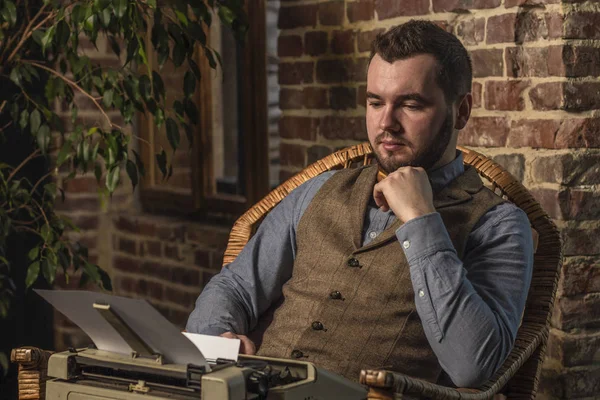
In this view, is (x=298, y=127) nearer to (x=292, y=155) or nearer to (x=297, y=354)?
Result: (x=292, y=155)

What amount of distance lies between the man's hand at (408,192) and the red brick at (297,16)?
50.5 inches

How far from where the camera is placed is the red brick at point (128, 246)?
4387mm

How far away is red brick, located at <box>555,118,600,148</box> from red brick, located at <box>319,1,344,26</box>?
3.02 feet

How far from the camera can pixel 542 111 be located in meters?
2.44

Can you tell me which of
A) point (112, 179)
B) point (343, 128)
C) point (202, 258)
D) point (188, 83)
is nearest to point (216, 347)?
point (112, 179)

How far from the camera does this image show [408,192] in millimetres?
1966

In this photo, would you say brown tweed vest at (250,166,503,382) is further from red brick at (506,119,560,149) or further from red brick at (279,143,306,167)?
red brick at (279,143,306,167)

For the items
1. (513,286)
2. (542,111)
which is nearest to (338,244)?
(513,286)

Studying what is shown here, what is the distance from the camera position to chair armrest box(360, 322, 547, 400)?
1636 millimetres

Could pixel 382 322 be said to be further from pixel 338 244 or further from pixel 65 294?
pixel 65 294

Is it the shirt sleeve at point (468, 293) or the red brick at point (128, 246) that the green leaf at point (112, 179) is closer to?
the shirt sleeve at point (468, 293)

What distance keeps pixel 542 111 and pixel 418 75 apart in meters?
0.51

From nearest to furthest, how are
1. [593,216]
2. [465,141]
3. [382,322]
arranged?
[382,322] → [593,216] → [465,141]

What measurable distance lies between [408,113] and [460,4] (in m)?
0.68
